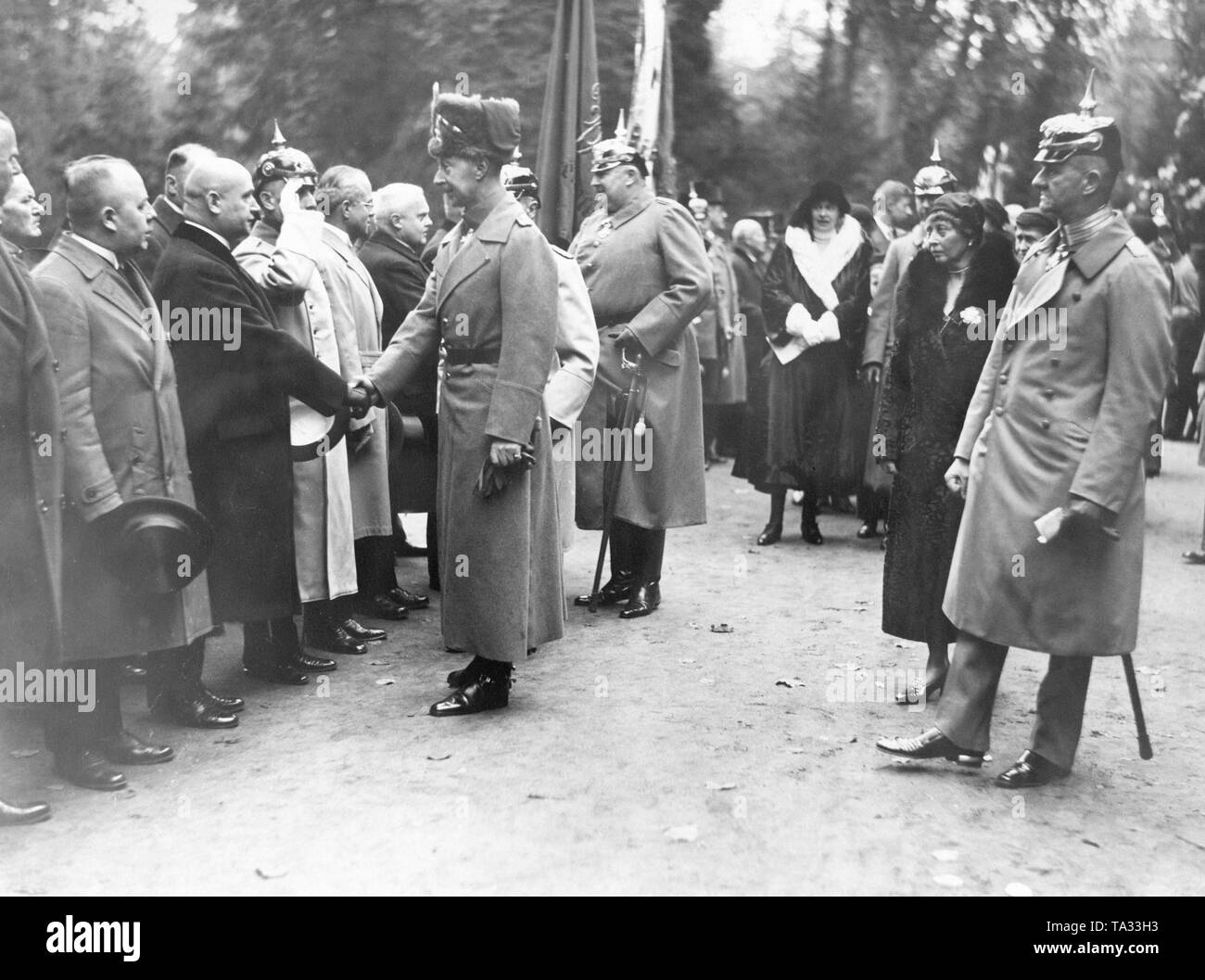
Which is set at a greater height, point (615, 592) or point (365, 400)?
point (365, 400)

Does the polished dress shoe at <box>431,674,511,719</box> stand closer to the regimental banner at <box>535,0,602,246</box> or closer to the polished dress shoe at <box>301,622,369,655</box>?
the polished dress shoe at <box>301,622,369,655</box>

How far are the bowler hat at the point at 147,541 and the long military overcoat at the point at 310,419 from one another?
1155 mm

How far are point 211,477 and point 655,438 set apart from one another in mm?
2704

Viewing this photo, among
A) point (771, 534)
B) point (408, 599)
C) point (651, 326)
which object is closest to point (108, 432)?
point (408, 599)

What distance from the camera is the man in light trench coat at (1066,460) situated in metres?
4.44

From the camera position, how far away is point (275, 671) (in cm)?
597

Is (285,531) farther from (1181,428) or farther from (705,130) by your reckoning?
(1181,428)

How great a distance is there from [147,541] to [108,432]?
0.41 m

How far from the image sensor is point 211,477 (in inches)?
214

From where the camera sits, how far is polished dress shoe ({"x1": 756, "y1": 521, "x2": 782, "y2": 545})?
941cm

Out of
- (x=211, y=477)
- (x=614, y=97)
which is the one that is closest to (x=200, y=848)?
(x=211, y=477)

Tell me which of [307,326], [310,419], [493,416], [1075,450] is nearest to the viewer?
[1075,450]

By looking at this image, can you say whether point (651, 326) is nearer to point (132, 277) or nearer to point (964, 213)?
point (964, 213)

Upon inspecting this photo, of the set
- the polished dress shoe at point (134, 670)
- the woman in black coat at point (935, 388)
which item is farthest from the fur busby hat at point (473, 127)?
the polished dress shoe at point (134, 670)
